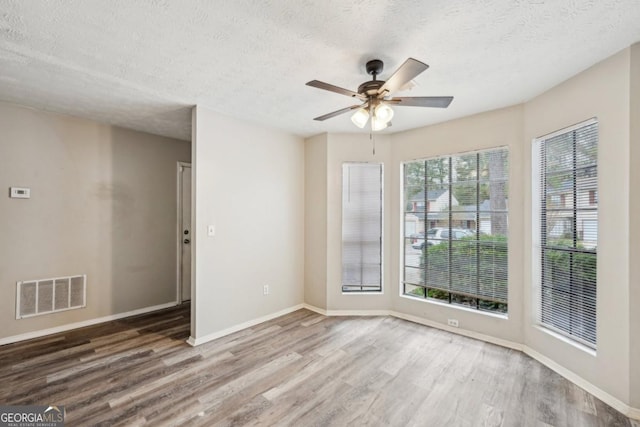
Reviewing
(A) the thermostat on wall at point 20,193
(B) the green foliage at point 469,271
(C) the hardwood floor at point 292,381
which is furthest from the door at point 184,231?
(B) the green foliage at point 469,271

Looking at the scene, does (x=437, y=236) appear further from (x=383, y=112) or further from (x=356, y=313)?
(x=383, y=112)

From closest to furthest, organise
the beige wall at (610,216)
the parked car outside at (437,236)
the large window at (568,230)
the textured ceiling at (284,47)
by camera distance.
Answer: the textured ceiling at (284,47) → the beige wall at (610,216) → the large window at (568,230) → the parked car outside at (437,236)

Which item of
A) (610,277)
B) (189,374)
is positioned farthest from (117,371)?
(610,277)

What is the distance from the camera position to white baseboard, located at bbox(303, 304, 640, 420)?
1.97 meters

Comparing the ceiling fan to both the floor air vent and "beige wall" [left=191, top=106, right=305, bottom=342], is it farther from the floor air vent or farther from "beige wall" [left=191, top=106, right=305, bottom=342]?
the floor air vent

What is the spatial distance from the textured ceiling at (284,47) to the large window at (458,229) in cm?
80

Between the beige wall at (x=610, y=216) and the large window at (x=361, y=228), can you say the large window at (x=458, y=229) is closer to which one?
the large window at (x=361, y=228)

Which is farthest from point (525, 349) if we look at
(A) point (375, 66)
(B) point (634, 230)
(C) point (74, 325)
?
(C) point (74, 325)

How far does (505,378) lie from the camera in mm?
2361

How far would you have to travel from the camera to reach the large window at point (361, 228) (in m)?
3.90

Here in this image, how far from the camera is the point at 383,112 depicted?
78.4 inches

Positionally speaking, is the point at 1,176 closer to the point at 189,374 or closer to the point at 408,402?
the point at 189,374

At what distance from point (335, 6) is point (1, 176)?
3.81m

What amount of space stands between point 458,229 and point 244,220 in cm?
268
